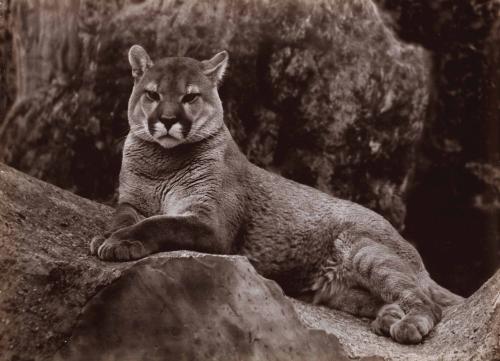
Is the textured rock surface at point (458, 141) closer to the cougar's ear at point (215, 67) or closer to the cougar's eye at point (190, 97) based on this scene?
the cougar's ear at point (215, 67)

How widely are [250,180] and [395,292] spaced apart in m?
1.40

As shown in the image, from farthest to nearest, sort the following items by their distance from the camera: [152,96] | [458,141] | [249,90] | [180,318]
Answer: [458,141] < [249,90] < [152,96] < [180,318]

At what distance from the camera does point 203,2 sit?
815 centimetres

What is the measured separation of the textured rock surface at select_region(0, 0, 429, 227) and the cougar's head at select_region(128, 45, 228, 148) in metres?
1.46

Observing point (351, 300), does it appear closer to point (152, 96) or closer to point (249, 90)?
point (152, 96)

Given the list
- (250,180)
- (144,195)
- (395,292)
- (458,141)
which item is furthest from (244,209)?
(458,141)

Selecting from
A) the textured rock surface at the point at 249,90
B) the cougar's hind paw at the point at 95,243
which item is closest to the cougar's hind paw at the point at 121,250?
the cougar's hind paw at the point at 95,243

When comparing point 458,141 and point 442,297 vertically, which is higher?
point 458,141

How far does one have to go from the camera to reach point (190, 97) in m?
6.31

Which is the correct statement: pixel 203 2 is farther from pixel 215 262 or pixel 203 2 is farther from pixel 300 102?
pixel 215 262

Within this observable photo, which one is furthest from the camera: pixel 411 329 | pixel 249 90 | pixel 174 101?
pixel 249 90

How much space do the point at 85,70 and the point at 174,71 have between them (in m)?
2.08

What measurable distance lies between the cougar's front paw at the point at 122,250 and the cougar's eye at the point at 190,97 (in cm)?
133

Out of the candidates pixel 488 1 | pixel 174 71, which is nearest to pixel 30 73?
pixel 174 71
